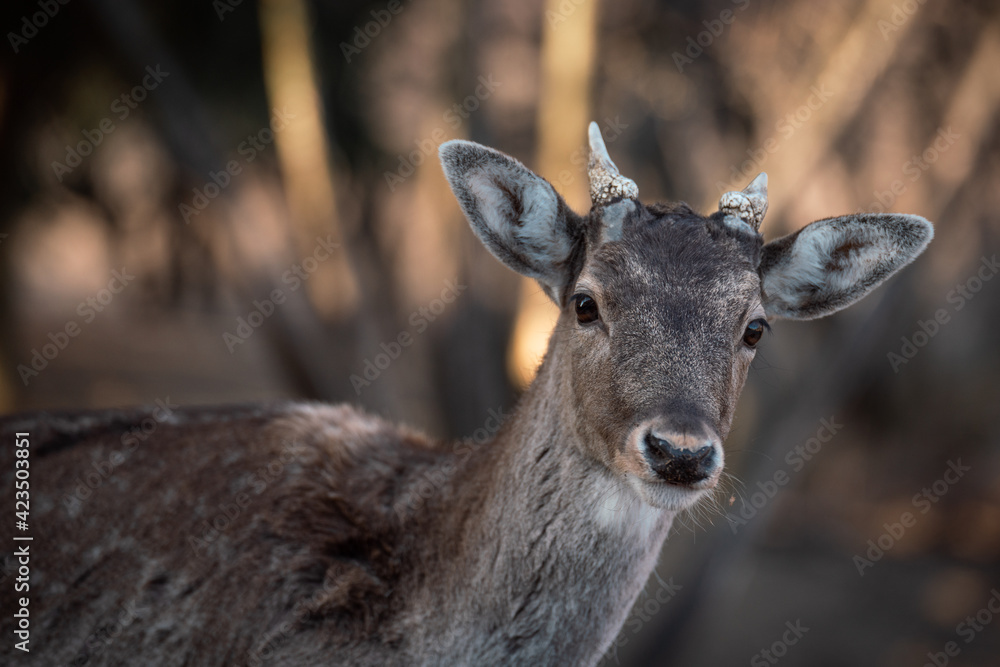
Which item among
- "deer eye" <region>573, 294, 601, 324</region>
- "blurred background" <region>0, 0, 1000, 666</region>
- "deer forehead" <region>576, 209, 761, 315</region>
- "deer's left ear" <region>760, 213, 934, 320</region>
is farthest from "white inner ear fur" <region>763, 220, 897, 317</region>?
"blurred background" <region>0, 0, 1000, 666</region>

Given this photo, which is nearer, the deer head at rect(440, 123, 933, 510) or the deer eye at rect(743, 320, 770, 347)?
the deer head at rect(440, 123, 933, 510)

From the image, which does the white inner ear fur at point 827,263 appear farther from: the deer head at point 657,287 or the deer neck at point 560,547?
the deer neck at point 560,547

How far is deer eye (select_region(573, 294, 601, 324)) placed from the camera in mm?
3687

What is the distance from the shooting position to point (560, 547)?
11.9 feet

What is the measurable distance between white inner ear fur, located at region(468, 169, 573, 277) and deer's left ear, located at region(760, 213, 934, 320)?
105cm

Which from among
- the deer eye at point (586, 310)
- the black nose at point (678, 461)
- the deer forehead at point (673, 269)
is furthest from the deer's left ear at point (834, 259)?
the black nose at point (678, 461)

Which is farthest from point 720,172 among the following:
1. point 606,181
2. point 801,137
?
point 606,181

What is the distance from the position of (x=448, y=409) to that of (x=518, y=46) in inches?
149

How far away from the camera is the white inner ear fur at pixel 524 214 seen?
154 inches

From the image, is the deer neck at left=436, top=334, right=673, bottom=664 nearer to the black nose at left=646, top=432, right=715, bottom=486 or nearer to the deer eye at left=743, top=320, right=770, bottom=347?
the black nose at left=646, top=432, right=715, bottom=486

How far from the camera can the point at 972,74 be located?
7.82 metres

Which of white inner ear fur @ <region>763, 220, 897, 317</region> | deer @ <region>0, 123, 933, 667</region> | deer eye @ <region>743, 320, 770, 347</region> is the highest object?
white inner ear fur @ <region>763, 220, 897, 317</region>

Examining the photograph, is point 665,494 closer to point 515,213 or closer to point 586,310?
point 586,310

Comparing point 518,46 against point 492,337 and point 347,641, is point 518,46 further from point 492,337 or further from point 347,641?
point 347,641
